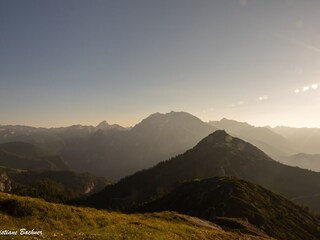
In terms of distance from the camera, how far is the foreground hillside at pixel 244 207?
12050cm

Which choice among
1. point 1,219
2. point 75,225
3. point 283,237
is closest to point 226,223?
point 283,237

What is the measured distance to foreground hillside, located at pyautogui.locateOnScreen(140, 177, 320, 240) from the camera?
12050 centimetres

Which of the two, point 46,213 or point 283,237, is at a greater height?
point 46,213

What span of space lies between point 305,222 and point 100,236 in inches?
5171

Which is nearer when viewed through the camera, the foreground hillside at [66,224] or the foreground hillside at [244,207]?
the foreground hillside at [66,224]

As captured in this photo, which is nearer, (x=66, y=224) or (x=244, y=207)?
(x=66, y=224)

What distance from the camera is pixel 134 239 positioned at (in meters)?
32.8

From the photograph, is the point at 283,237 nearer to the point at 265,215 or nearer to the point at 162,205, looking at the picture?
the point at 265,215

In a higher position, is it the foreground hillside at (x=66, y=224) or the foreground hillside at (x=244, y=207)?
the foreground hillside at (x=66, y=224)

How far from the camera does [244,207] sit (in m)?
133

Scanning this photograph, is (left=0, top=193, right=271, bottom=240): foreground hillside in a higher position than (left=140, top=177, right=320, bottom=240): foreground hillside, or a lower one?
higher

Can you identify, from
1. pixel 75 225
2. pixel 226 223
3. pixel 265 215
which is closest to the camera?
pixel 75 225

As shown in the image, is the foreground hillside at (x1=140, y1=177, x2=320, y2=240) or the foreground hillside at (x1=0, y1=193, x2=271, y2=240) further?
the foreground hillside at (x1=140, y1=177, x2=320, y2=240)

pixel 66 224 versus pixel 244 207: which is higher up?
pixel 66 224
